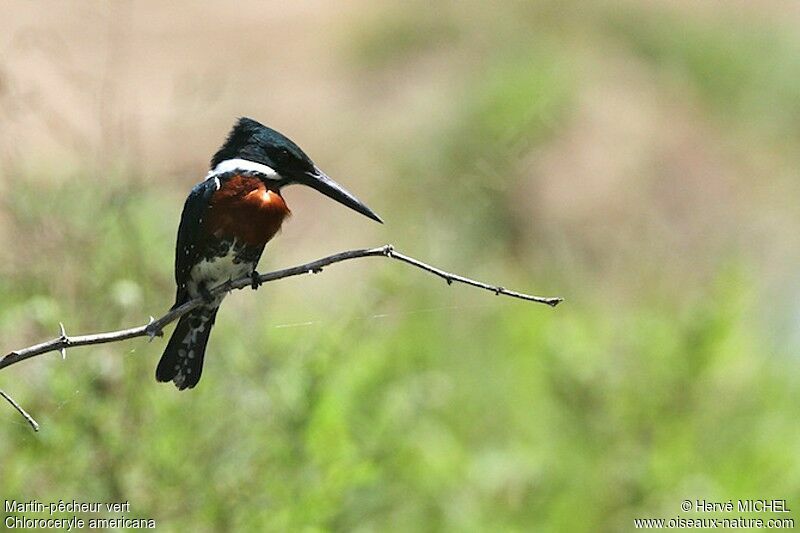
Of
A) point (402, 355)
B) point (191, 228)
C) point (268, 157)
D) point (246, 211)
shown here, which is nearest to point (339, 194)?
point (268, 157)

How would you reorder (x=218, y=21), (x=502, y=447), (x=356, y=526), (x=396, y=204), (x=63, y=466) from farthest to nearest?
(x=218, y=21)
(x=396, y=204)
(x=502, y=447)
(x=356, y=526)
(x=63, y=466)

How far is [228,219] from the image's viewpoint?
2.86 metres

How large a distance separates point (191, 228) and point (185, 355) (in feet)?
0.88

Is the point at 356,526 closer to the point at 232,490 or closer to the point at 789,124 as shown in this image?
Result: the point at 232,490

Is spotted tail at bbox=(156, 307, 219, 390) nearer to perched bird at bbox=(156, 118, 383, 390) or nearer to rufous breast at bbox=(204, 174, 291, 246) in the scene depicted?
perched bird at bbox=(156, 118, 383, 390)

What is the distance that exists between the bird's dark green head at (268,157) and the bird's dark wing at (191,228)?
86 millimetres

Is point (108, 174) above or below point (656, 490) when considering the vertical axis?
above

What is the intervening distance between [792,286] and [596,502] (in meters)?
2.28

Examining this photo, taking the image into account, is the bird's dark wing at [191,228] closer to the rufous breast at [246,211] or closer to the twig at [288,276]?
the rufous breast at [246,211]

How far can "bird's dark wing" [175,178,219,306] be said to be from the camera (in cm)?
284

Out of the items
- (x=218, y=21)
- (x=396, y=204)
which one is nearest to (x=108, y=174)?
(x=396, y=204)

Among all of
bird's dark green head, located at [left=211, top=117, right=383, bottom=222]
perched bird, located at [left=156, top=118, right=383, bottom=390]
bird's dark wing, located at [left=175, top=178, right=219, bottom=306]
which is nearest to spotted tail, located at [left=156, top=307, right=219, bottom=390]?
perched bird, located at [left=156, top=118, right=383, bottom=390]

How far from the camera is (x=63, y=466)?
347cm

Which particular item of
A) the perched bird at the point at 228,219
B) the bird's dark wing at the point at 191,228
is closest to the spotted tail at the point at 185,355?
the perched bird at the point at 228,219
